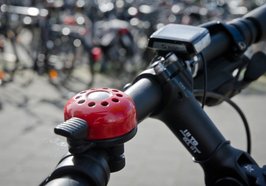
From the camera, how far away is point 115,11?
332 inches

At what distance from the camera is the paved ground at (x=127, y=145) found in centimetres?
352

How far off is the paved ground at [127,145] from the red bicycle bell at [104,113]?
178cm

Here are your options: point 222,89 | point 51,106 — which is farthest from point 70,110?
point 51,106

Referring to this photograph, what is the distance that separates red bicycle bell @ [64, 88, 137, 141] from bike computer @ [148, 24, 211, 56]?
23cm

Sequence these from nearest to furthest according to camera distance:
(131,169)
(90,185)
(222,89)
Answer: (90,185) < (222,89) < (131,169)

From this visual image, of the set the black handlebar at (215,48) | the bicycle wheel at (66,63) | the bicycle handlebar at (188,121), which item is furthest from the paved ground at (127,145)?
the bicycle handlebar at (188,121)

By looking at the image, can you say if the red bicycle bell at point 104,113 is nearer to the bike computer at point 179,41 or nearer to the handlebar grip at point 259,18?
Answer: the bike computer at point 179,41

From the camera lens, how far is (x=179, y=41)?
959mm

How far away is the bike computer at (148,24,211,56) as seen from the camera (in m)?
0.96

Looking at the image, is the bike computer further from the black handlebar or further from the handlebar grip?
the handlebar grip

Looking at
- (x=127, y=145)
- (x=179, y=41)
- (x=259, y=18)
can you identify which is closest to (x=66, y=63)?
(x=127, y=145)

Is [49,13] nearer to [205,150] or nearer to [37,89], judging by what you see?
[37,89]

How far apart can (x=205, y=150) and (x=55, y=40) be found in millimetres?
6230

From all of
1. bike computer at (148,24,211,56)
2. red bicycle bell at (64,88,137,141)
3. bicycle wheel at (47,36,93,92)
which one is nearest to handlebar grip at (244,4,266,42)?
bike computer at (148,24,211,56)
